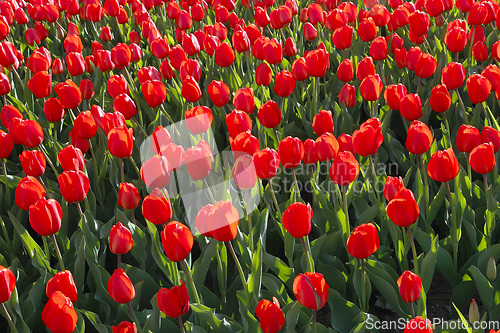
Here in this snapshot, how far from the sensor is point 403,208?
134 cm

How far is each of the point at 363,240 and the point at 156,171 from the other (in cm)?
71

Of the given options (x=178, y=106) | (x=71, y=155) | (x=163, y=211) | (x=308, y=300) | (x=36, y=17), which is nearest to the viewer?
(x=308, y=300)

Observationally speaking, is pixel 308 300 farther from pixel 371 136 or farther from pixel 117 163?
pixel 117 163

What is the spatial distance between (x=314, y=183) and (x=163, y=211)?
0.67m

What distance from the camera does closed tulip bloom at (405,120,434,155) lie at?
1.60 meters

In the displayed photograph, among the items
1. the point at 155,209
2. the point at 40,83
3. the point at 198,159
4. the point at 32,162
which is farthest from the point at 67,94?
the point at 155,209

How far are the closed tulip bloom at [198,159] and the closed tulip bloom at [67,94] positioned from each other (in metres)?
0.92

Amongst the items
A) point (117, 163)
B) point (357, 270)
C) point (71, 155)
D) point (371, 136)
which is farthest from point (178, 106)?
point (357, 270)

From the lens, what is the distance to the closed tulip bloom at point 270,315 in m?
1.16

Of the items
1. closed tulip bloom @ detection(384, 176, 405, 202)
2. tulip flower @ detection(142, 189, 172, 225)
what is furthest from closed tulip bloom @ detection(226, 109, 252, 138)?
closed tulip bloom @ detection(384, 176, 405, 202)

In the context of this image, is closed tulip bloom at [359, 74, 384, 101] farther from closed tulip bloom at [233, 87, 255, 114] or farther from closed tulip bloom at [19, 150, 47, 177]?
closed tulip bloom at [19, 150, 47, 177]

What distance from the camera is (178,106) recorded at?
2.69 m

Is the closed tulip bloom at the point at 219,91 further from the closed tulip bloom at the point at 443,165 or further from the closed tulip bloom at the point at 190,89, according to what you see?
the closed tulip bloom at the point at 443,165

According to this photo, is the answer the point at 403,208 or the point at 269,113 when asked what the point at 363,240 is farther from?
the point at 269,113
